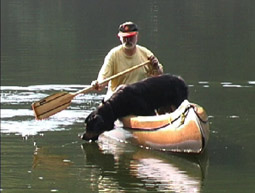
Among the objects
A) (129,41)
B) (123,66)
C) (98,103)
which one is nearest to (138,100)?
(123,66)

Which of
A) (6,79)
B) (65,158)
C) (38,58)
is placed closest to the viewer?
(65,158)

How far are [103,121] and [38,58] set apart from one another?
987cm

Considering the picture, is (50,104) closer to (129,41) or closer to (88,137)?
(88,137)

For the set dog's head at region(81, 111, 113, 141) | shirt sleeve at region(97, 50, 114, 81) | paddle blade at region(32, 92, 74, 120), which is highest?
shirt sleeve at region(97, 50, 114, 81)

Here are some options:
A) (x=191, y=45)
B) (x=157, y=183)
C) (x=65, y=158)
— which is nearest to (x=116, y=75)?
(x=65, y=158)

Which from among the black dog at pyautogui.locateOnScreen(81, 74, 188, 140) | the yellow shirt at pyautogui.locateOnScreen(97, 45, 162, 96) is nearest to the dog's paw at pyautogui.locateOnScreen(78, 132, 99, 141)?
the black dog at pyautogui.locateOnScreen(81, 74, 188, 140)

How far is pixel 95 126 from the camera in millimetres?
11703

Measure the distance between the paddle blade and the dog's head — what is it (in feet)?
2.25

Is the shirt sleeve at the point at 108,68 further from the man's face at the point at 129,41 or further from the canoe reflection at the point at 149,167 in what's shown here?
the canoe reflection at the point at 149,167

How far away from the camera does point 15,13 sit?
41.0 m

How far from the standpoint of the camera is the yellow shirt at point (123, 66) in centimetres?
1216

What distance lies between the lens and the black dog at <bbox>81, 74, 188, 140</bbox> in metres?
11.6

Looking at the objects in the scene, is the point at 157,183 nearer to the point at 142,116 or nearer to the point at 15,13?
the point at 142,116

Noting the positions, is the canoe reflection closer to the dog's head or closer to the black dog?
the dog's head
